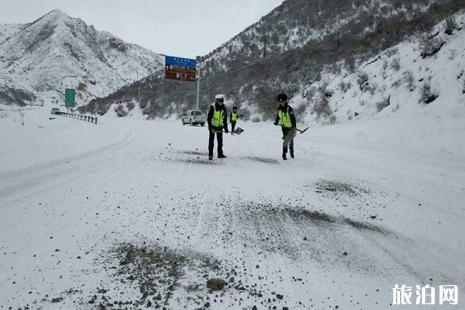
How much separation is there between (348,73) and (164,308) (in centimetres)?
2581

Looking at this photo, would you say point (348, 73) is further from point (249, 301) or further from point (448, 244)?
point (249, 301)

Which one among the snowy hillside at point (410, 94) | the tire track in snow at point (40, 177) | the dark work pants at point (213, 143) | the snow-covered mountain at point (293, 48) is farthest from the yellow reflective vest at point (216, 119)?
the snow-covered mountain at point (293, 48)

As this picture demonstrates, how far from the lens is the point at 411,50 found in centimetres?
2092

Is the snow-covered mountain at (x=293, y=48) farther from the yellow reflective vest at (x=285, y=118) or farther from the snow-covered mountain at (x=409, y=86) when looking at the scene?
the yellow reflective vest at (x=285, y=118)

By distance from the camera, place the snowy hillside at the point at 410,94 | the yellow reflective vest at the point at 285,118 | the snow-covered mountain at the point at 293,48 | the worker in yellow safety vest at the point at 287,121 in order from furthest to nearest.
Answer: the snow-covered mountain at the point at 293,48 < the snowy hillside at the point at 410,94 < the yellow reflective vest at the point at 285,118 < the worker in yellow safety vest at the point at 287,121

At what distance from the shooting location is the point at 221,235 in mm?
4879

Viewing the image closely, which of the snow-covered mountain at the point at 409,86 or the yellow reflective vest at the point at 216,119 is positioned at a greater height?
the snow-covered mountain at the point at 409,86

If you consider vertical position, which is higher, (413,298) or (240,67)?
(240,67)

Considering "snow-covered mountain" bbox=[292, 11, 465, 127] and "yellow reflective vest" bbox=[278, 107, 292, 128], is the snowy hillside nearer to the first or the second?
"snow-covered mountain" bbox=[292, 11, 465, 127]

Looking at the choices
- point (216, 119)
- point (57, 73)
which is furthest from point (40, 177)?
point (57, 73)

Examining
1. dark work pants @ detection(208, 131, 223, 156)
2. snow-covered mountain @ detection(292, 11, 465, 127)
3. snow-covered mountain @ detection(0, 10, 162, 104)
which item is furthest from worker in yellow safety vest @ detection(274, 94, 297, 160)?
snow-covered mountain @ detection(0, 10, 162, 104)

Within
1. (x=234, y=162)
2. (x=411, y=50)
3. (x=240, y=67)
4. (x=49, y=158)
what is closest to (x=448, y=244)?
(x=234, y=162)

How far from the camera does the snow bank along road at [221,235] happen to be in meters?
3.46

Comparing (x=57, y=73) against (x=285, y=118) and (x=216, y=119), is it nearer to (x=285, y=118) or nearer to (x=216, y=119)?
(x=216, y=119)
